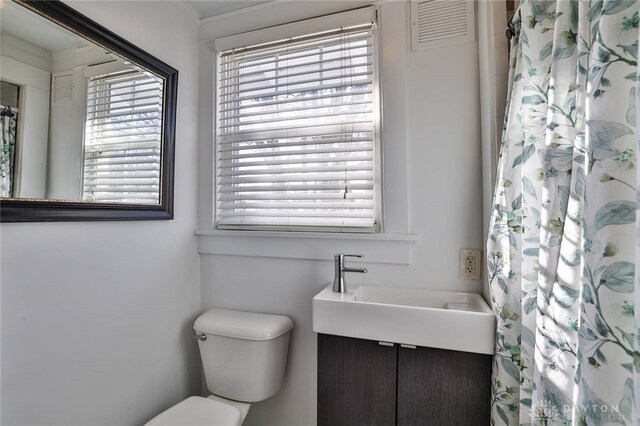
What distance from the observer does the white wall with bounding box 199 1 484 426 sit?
1.30 m

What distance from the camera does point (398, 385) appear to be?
3.59 feet

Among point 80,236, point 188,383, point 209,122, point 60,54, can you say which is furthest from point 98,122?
point 188,383

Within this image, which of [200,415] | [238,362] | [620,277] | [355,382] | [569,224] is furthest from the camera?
[238,362]

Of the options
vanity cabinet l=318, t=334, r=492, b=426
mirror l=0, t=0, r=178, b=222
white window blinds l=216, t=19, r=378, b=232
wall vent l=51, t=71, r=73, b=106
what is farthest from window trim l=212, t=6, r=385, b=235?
wall vent l=51, t=71, r=73, b=106

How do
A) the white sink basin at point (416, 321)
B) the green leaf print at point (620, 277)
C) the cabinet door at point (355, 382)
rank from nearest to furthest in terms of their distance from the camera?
the green leaf print at point (620, 277) → the white sink basin at point (416, 321) → the cabinet door at point (355, 382)

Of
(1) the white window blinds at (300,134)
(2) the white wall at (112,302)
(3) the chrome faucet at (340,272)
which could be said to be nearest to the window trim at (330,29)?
(1) the white window blinds at (300,134)

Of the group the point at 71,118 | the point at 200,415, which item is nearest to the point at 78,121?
the point at 71,118

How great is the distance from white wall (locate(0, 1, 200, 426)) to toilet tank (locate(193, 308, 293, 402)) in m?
0.22

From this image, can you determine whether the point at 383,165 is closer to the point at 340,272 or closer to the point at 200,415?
the point at 340,272

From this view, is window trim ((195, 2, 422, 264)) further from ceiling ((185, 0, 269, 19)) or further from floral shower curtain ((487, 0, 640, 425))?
floral shower curtain ((487, 0, 640, 425))

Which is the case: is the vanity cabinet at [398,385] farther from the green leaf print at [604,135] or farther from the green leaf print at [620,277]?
the green leaf print at [604,135]

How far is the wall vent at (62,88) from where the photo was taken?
1.02m

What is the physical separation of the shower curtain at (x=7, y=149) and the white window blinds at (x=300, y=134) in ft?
2.82

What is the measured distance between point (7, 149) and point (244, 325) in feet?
3.45
